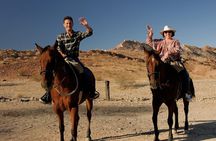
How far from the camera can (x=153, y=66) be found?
10.1m

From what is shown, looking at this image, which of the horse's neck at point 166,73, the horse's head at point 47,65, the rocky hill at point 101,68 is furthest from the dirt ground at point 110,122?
the rocky hill at point 101,68

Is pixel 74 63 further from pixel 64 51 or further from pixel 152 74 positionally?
pixel 152 74

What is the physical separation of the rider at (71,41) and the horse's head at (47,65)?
0.95 metres

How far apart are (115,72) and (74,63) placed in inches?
1577

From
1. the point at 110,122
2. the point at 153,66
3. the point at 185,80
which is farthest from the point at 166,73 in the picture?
the point at 110,122

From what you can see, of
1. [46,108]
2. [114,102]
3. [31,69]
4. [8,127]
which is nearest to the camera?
[8,127]

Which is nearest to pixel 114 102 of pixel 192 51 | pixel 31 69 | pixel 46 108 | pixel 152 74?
pixel 46 108

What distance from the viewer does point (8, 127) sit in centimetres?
1404

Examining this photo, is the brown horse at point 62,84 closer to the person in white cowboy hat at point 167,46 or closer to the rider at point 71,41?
the rider at point 71,41

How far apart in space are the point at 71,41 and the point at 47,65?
1640mm

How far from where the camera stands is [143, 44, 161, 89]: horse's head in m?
10.1

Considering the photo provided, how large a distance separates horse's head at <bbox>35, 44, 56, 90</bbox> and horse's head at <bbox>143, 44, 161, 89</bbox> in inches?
94.0

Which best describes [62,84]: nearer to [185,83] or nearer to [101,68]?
[185,83]

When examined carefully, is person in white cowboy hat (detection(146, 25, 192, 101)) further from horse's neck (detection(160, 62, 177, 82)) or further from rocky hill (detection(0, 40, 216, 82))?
rocky hill (detection(0, 40, 216, 82))
